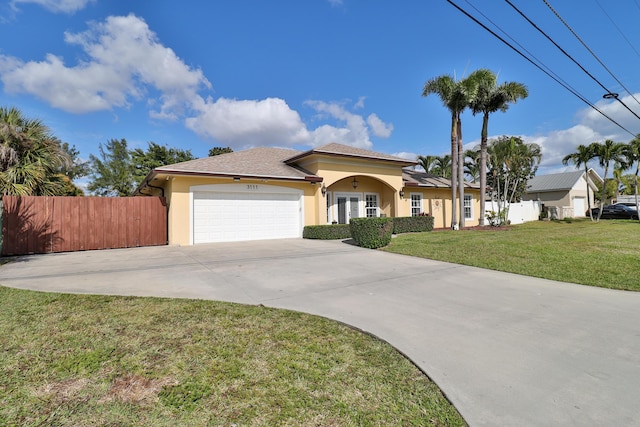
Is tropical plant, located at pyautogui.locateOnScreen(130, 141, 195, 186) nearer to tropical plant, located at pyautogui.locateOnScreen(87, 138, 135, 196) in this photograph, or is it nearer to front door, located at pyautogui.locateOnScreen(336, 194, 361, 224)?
tropical plant, located at pyautogui.locateOnScreen(87, 138, 135, 196)

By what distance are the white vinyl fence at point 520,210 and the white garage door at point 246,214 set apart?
15306 mm

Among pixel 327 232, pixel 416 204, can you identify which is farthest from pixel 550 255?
pixel 416 204

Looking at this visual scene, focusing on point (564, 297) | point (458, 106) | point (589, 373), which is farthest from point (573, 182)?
point (589, 373)

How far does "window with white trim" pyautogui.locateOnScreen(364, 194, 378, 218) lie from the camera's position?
17.9m

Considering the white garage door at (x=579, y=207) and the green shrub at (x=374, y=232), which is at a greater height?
the white garage door at (x=579, y=207)

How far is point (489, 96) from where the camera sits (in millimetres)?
16172

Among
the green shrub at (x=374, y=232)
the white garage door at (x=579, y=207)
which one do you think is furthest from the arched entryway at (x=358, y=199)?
the white garage door at (x=579, y=207)

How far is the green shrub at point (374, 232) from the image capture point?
35.6ft

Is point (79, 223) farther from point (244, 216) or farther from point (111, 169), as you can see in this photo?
point (111, 169)

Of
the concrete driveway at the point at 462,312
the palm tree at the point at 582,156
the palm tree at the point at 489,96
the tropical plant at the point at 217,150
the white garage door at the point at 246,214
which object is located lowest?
the concrete driveway at the point at 462,312

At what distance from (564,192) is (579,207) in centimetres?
271

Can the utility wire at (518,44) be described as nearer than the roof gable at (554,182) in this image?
Yes

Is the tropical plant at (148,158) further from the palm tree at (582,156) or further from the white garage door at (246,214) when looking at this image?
the palm tree at (582,156)

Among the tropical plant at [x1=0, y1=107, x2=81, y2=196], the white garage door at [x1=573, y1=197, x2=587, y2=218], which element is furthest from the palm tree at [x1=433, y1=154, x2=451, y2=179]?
the tropical plant at [x1=0, y1=107, x2=81, y2=196]
